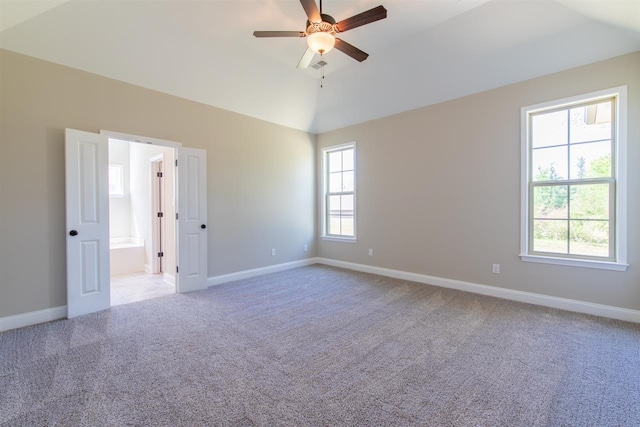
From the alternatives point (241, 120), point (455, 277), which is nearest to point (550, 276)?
point (455, 277)

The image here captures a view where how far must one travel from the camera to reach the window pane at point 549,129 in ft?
10.9

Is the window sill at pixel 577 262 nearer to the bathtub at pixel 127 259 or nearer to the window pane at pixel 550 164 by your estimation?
the window pane at pixel 550 164

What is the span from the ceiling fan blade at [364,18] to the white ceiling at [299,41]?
81 cm

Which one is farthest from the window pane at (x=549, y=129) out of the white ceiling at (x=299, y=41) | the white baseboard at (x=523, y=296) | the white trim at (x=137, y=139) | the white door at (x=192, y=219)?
the white trim at (x=137, y=139)

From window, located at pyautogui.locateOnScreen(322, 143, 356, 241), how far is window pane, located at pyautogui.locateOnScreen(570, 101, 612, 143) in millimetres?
3158

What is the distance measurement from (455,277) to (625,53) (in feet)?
10.4

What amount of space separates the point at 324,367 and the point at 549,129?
3.83 metres

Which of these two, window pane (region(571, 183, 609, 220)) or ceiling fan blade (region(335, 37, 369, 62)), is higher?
ceiling fan blade (region(335, 37, 369, 62))

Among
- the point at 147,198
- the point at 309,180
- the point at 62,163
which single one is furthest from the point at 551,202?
the point at 147,198

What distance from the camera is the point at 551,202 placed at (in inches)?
134

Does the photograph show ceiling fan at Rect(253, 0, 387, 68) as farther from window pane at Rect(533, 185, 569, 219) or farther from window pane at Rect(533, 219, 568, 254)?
window pane at Rect(533, 219, 568, 254)

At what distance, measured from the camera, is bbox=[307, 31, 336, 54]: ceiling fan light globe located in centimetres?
246

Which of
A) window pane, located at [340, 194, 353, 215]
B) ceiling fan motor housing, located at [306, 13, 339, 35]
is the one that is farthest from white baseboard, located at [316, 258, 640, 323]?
ceiling fan motor housing, located at [306, 13, 339, 35]

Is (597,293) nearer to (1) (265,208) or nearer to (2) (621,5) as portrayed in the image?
(2) (621,5)
